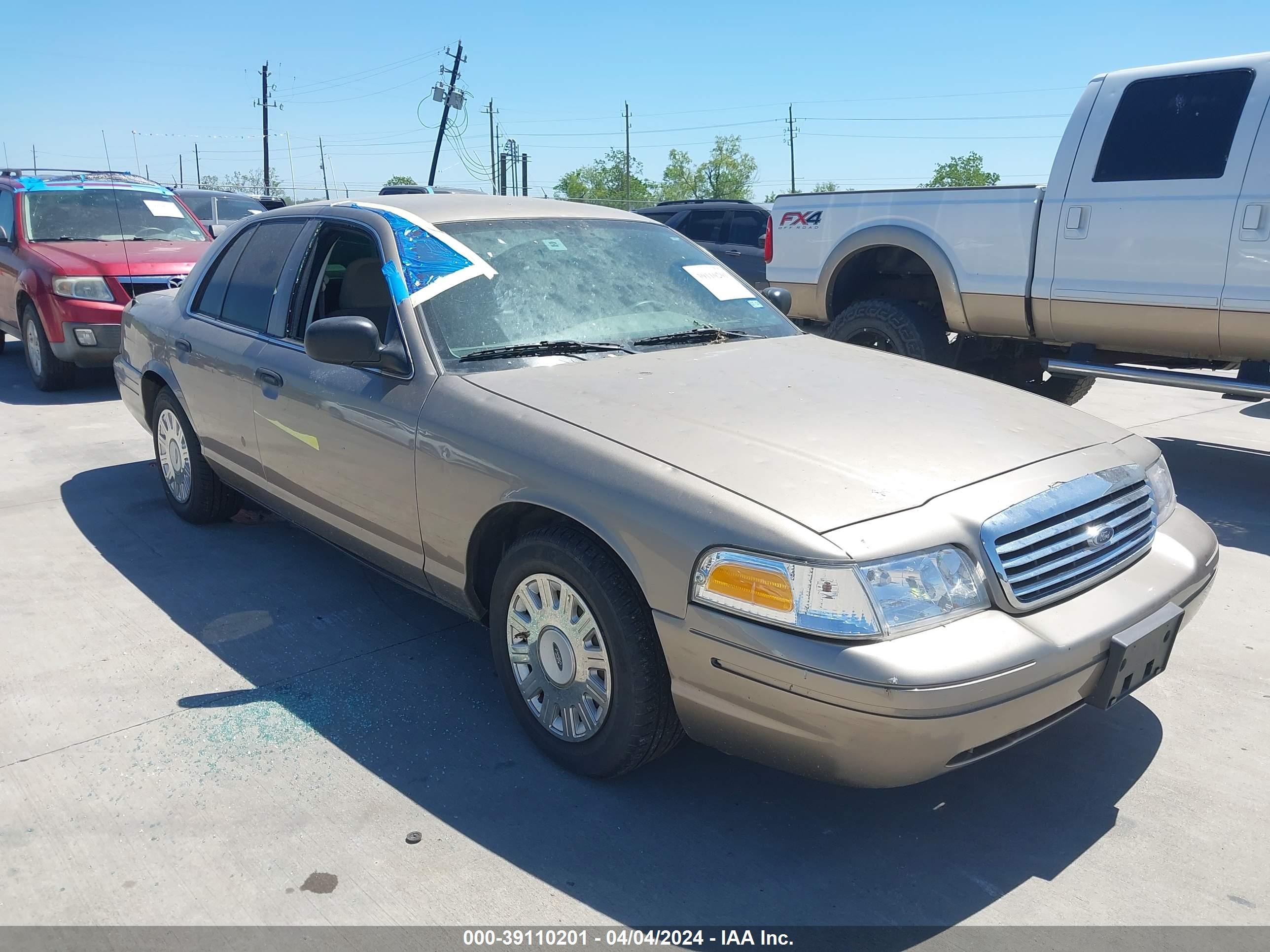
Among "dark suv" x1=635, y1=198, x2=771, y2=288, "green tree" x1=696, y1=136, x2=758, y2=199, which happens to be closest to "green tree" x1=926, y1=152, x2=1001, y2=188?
"green tree" x1=696, y1=136, x2=758, y2=199

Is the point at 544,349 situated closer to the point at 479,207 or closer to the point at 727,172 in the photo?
the point at 479,207

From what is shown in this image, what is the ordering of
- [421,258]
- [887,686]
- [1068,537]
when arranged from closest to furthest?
1. [887,686]
2. [1068,537]
3. [421,258]

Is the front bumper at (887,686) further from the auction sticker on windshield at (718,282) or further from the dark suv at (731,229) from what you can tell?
the dark suv at (731,229)

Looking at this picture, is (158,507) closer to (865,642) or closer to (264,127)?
(865,642)

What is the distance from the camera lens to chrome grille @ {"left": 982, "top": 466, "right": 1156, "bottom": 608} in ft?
8.22

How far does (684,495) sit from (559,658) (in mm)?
711

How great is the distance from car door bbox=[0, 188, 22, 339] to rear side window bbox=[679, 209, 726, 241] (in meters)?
7.85

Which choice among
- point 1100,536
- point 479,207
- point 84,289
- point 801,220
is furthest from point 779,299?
point 84,289

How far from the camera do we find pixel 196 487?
5.02m

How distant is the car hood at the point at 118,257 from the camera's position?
8586 mm

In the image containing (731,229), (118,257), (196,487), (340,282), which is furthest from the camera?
(731,229)

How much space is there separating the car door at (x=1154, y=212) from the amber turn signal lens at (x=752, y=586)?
4676 mm

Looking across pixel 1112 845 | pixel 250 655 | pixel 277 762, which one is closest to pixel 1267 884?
pixel 1112 845

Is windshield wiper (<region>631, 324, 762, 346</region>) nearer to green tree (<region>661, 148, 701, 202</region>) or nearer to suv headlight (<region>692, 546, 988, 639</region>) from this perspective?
suv headlight (<region>692, 546, 988, 639</region>)
